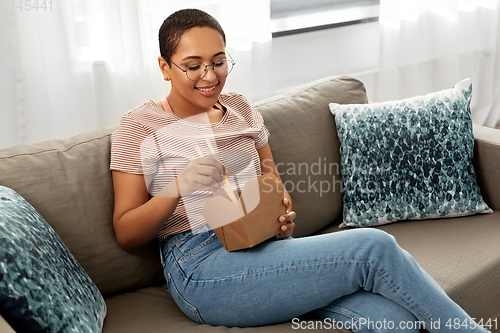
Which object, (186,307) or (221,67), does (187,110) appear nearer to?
(221,67)

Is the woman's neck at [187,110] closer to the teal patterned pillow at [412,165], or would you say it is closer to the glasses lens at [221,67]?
the glasses lens at [221,67]

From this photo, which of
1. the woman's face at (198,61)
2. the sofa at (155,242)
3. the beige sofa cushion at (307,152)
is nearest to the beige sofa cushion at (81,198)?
the sofa at (155,242)

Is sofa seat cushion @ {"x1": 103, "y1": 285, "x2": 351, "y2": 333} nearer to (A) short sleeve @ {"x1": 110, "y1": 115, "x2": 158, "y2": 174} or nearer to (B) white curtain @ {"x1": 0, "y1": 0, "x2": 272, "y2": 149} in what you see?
(A) short sleeve @ {"x1": 110, "y1": 115, "x2": 158, "y2": 174}

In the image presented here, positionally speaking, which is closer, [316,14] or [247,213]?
[247,213]

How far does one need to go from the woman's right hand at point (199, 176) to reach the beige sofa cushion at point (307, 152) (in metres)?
0.49

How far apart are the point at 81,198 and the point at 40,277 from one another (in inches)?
14.2

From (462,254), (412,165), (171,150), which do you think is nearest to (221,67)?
(171,150)

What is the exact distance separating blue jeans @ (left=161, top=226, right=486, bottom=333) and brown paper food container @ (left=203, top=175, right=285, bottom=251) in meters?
0.05

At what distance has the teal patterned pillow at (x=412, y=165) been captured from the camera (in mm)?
1643

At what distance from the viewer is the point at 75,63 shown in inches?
73.5

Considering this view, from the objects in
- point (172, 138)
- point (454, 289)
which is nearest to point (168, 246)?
point (172, 138)

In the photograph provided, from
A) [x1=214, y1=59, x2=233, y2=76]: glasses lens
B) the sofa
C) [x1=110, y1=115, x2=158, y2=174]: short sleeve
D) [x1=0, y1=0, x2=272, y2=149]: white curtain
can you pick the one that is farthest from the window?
[x1=110, y1=115, x2=158, y2=174]: short sleeve

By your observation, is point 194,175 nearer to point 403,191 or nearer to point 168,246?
point 168,246

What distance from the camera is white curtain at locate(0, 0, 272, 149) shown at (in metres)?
1.75
